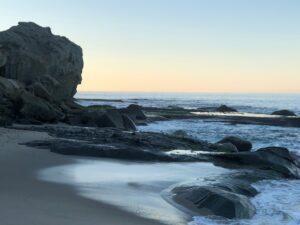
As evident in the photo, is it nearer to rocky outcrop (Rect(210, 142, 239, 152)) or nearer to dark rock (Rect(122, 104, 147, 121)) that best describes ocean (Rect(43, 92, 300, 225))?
rocky outcrop (Rect(210, 142, 239, 152))

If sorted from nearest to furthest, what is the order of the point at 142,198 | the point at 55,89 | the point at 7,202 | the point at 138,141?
the point at 7,202, the point at 142,198, the point at 138,141, the point at 55,89

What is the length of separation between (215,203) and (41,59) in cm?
3484

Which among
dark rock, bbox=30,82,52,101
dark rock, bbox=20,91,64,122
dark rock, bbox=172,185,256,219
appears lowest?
dark rock, bbox=172,185,256,219

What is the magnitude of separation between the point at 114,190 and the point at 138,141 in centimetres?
859

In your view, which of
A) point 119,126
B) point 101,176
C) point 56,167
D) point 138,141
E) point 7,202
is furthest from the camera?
point 119,126

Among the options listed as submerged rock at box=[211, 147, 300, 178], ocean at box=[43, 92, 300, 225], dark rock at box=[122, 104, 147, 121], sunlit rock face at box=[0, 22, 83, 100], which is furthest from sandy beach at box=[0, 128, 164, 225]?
dark rock at box=[122, 104, 147, 121]

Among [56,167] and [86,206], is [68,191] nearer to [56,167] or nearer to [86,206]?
[86,206]

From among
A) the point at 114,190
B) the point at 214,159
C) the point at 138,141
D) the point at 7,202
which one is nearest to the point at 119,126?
the point at 138,141

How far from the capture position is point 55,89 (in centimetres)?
4091

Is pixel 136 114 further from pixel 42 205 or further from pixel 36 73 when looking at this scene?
pixel 42 205

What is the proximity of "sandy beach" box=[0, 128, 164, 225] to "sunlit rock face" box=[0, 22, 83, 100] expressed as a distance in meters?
21.1

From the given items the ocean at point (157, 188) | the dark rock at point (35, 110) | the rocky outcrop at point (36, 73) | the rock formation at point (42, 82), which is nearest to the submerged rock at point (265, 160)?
the ocean at point (157, 188)

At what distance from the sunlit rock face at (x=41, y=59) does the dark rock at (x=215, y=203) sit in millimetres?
22990

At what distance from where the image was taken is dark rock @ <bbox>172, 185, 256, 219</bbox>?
934 centimetres
